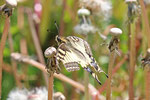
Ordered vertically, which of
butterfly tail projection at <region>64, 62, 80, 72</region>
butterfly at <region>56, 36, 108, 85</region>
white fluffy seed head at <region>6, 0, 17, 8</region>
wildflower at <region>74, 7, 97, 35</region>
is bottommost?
butterfly tail projection at <region>64, 62, 80, 72</region>

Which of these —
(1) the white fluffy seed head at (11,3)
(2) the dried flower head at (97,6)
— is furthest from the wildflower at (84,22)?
(1) the white fluffy seed head at (11,3)

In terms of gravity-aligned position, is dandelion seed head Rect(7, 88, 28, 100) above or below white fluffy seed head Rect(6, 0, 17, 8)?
above

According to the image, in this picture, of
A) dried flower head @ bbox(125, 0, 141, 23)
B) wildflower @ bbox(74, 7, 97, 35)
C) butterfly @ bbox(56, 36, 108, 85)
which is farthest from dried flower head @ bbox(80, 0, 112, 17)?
butterfly @ bbox(56, 36, 108, 85)

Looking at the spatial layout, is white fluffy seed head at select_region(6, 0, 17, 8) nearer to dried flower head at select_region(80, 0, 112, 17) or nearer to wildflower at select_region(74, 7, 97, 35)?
wildflower at select_region(74, 7, 97, 35)

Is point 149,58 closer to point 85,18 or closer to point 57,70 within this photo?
point 57,70

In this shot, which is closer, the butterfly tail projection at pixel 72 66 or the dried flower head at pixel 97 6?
the butterfly tail projection at pixel 72 66

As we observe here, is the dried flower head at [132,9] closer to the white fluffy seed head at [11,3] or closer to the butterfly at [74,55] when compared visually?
the butterfly at [74,55]

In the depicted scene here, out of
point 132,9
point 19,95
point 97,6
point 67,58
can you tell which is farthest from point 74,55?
point 97,6
